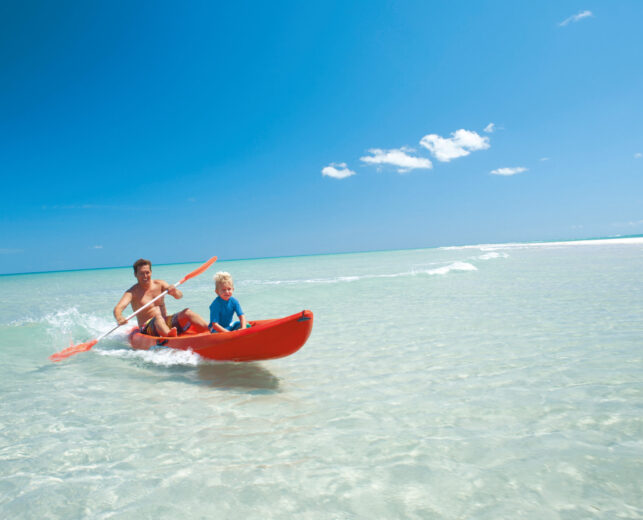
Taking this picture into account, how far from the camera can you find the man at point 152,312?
6.74 meters

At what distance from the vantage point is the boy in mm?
5660

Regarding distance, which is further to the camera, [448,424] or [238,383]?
[238,383]

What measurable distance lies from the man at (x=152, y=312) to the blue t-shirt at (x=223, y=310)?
0.80 meters

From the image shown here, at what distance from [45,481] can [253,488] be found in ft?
5.51

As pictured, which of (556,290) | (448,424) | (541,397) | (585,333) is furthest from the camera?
(556,290)

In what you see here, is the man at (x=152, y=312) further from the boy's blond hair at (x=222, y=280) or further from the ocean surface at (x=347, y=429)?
the boy's blond hair at (x=222, y=280)

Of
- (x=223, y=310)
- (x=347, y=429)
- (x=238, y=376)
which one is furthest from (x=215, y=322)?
(x=347, y=429)

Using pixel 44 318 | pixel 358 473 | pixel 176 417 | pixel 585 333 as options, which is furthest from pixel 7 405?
pixel 44 318

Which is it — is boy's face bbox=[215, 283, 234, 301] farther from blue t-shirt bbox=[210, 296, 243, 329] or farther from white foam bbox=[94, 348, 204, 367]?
white foam bbox=[94, 348, 204, 367]

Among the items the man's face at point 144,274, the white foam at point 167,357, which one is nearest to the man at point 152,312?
the man's face at point 144,274

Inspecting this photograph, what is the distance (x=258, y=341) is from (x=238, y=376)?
69cm

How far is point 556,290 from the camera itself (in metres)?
11.4

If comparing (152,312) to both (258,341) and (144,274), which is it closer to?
(144,274)

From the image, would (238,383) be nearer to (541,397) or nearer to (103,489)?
(103,489)
